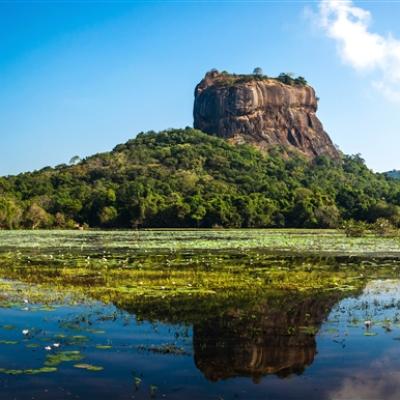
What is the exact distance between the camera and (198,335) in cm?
1309

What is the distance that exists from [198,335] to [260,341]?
148 centimetres

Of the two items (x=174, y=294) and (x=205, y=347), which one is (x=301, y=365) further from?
(x=174, y=294)

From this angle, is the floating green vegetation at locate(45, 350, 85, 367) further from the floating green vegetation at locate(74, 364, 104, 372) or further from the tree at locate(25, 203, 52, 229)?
the tree at locate(25, 203, 52, 229)

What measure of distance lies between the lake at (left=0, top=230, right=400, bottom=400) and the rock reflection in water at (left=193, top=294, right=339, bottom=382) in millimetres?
26

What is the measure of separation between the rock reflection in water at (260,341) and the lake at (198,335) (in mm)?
26

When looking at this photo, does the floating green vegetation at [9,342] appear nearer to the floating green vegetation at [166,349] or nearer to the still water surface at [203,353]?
the still water surface at [203,353]

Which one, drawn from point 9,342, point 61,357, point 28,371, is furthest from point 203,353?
point 9,342

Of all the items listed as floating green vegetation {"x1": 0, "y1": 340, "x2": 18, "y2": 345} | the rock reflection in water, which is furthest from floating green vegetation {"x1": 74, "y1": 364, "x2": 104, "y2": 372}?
floating green vegetation {"x1": 0, "y1": 340, "x2": 18, "y2": 345}

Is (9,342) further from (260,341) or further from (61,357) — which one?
(260,341)

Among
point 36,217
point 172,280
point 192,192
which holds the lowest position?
point 172,280

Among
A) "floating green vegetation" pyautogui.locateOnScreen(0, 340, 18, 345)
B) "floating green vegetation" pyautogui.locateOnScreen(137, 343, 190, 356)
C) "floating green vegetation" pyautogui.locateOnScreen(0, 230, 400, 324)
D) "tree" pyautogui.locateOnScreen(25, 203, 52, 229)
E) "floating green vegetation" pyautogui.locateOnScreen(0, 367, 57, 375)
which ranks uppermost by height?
"tree" pyautogui.locateOnScreen(25, 203, 52, 229)

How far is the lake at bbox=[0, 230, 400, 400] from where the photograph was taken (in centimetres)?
954

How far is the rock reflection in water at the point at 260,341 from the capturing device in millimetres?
10594

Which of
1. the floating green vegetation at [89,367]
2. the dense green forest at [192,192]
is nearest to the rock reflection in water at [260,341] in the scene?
the floating green vegetation at [89,367]
